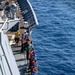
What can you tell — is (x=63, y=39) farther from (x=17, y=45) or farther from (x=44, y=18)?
(x=17, y=45)

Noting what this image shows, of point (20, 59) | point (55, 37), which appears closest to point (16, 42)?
point (20, 59)

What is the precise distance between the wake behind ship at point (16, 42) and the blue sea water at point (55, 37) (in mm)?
6337

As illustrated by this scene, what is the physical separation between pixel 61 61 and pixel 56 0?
3256 cm

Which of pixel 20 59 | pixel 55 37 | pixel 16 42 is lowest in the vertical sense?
pixel 55 37

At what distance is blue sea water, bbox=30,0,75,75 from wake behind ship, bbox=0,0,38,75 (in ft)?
20.8

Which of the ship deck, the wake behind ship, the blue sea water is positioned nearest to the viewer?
the wake behind ship

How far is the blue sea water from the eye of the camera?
1527 inches

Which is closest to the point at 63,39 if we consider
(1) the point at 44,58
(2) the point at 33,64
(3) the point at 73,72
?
(1) the point at 44,58

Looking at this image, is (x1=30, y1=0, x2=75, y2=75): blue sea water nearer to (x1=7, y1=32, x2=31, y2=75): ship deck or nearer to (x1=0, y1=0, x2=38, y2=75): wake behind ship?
(x1=0, y1=0, x2=38, y2=75): wake behind ship

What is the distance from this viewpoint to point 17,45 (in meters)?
29.9

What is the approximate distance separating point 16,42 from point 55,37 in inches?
768

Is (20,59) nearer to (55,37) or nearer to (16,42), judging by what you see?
(16,42)

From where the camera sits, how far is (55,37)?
48750mm

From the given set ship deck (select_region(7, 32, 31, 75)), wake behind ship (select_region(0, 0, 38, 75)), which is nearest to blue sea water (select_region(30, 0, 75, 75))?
wake behind ship (select_region(0, 0, 38, 75))
